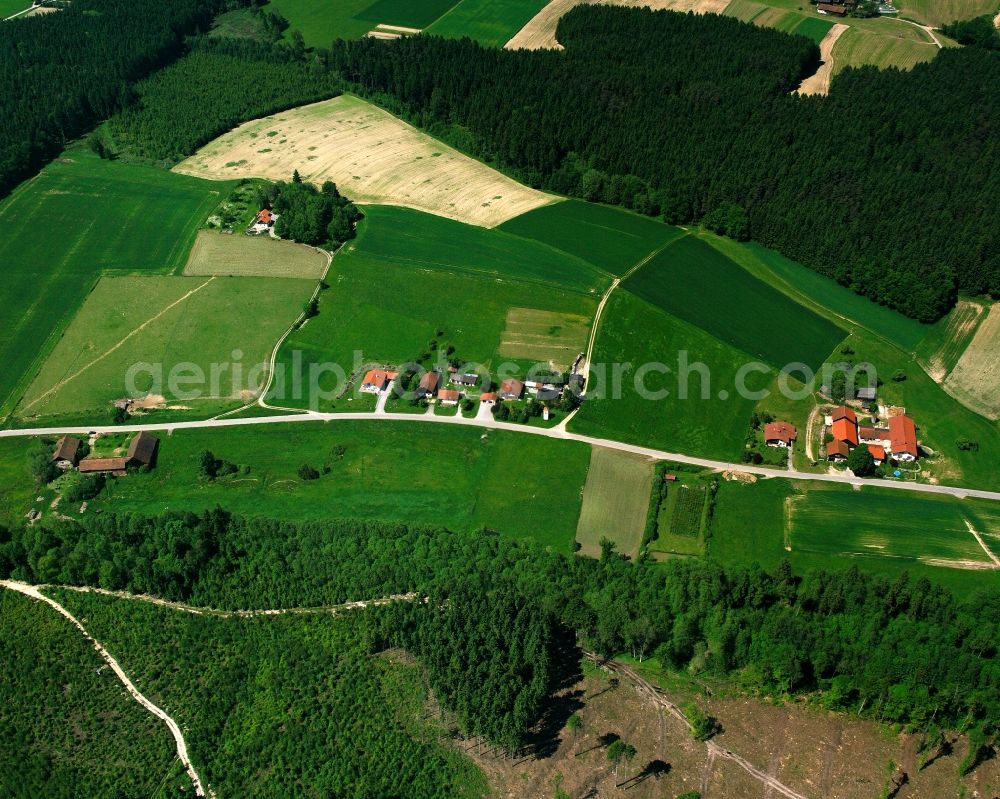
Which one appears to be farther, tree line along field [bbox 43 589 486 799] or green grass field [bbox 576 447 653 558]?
green grass field [bbox 576 447 653 558]

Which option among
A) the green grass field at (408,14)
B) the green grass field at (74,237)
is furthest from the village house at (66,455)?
the green grass field at (408,14)

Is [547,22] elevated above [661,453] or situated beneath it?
elevated above

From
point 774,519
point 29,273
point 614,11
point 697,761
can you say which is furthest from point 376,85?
point 697,761

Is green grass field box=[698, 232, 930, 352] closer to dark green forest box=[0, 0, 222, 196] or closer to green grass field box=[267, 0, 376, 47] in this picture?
green grass field box=[267, 0, 376, 47]

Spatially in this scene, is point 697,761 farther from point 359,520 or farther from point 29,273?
point 29,273

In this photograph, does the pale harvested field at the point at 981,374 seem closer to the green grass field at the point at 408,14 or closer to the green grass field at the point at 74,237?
the green grass field at the point at 74,237

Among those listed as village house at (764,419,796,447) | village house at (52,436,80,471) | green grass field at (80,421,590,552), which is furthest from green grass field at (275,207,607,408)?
village house at (764,419,796,447)
